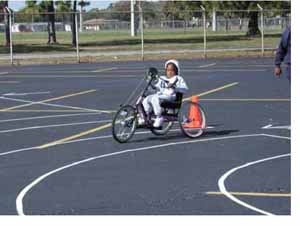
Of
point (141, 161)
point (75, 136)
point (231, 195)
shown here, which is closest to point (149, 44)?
point (75, 136)

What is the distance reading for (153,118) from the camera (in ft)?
40.7

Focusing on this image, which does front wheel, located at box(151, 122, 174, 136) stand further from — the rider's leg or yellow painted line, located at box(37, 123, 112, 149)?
yellow painted line, located at box(37, 123, 112, 149)

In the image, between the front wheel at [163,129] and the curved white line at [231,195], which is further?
the front wheel at [163,129]

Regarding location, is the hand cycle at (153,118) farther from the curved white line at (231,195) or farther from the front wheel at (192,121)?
the curved white line at (231,195)

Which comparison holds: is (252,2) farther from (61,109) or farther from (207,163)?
(207,163)

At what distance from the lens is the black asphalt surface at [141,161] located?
7.79 meters

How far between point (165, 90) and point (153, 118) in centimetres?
49

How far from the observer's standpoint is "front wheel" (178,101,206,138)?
12.5 meters

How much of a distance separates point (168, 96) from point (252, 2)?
56426 mm

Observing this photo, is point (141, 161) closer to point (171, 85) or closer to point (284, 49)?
point (171, 85)

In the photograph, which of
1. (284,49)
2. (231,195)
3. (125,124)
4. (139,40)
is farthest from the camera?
(139,40)

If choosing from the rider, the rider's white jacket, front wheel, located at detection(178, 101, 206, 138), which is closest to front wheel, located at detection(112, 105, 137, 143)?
the rider

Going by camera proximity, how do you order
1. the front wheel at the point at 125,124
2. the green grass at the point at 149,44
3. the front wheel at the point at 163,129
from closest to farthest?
the front wheel at the point at 125,124 < the front wheel at the point at 163,129 < the green grass at the point at 149,44

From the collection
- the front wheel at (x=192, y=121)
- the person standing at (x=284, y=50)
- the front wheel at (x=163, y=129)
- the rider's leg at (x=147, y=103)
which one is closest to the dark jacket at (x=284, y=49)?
the person standing at (x=284, y=50)
